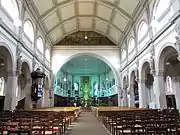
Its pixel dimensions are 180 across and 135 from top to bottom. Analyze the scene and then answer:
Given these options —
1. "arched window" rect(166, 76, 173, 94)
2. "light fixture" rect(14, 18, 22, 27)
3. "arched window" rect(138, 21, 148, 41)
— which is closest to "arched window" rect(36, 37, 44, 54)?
"light fixture" rect(14, 18, 22, 27)

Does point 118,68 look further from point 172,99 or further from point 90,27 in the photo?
point 172,99

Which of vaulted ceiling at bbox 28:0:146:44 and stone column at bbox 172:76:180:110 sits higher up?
vaulted ceiling at bbox 28:0:146:44

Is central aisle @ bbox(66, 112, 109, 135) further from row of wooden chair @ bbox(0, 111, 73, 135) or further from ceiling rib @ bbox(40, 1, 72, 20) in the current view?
ceiling rib @ bbox(40, 1, 72, 20)

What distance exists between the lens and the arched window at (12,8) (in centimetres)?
1135

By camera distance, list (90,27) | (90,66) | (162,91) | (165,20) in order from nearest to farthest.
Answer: (165,20), (162,91), (90,27), (90,66)

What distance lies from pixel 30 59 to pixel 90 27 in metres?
10.4

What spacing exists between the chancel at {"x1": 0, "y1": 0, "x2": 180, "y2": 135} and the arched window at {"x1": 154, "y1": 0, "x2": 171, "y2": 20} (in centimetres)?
6

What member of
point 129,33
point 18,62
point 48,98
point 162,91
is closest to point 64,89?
point 48,98

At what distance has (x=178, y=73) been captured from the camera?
50.8ft

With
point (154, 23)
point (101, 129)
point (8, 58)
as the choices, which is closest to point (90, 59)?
point (154, 23)

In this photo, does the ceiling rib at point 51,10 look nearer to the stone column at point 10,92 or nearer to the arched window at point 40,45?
the arched window at point 40,45

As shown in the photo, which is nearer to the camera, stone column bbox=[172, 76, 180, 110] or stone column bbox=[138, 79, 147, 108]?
stone column bbox=[138, 79, 147, 108]

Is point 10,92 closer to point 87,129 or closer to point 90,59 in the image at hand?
point 87,129

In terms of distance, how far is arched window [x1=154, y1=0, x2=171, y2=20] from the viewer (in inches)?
438
